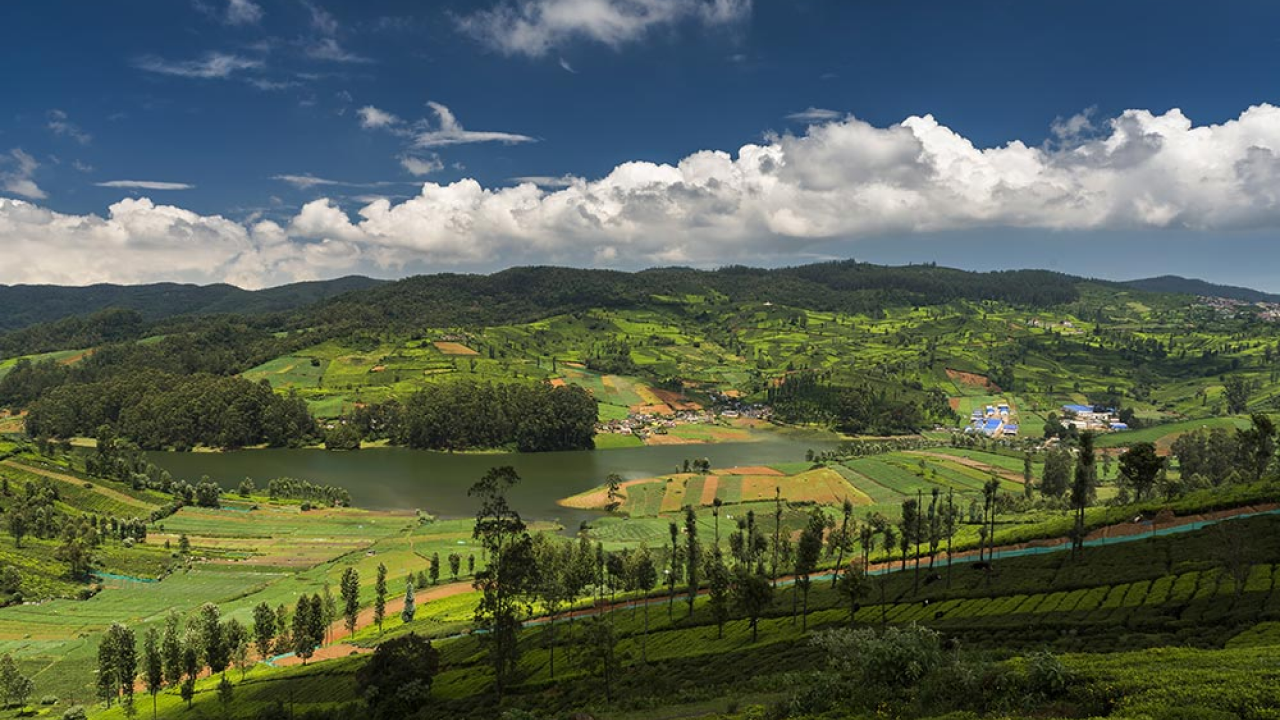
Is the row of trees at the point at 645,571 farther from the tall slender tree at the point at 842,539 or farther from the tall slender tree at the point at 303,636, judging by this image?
the tall slender tree at the point at 303,636

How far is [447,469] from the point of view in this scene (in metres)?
170

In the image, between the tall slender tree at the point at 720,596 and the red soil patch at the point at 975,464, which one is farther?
the red soil patch at the point at 975,464

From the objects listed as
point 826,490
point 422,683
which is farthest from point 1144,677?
point 826,490

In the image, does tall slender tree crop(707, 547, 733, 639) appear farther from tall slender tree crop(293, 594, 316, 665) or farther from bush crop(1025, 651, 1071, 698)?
tall slender tree crop(293, 594, 316, 665)

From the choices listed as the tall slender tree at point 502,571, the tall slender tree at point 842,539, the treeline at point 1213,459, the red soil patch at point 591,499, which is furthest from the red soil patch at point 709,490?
the tall slender tree at point 502,571

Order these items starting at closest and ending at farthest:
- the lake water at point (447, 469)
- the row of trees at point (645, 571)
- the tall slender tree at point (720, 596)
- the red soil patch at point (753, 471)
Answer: the row of trees at point (645, 571), the tall slender tree at point (720, 596), the lake water at point (447, 469), the red soil patch at point (753, 471)

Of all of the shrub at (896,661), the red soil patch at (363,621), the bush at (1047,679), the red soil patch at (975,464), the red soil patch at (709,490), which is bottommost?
the red soil patch at (363,621)

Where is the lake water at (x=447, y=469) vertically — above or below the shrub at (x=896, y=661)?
below

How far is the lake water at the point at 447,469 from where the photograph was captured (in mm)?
140125

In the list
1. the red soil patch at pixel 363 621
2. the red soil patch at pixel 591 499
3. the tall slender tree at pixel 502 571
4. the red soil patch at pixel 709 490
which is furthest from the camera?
the red soil patch at pixel 709 490

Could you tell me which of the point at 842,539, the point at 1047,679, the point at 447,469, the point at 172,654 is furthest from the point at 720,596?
the point at 447,469

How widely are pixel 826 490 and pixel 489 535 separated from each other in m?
104

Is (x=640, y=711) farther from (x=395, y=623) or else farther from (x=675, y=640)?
(x=395, y=623)

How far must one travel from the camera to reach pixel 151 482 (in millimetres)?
144750
